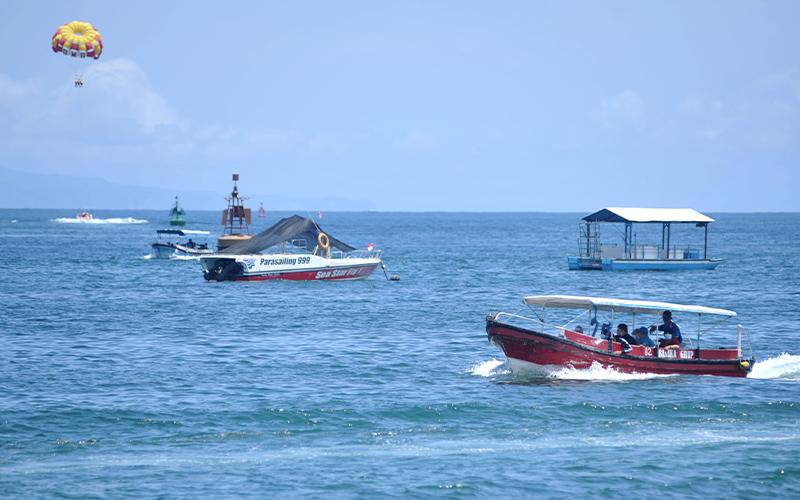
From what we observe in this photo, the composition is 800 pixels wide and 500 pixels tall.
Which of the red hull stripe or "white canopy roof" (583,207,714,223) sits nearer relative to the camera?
the red hull stripe

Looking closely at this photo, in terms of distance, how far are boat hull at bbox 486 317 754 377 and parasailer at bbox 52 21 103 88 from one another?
4999 cm

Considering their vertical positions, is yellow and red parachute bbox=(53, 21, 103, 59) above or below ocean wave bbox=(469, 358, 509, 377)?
above

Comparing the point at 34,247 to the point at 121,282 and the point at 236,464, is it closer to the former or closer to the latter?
the point at 121,282

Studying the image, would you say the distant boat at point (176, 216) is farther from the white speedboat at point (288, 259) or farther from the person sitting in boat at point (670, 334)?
the person sitting in boat at point (670, 334)

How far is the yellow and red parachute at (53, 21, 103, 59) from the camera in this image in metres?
71.2

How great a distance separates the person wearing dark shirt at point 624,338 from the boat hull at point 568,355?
213 mm

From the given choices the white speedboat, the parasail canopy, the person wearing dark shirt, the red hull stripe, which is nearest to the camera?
the person wearing dark shirt

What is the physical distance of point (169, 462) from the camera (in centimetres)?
2167

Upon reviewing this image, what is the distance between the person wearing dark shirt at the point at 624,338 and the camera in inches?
1210

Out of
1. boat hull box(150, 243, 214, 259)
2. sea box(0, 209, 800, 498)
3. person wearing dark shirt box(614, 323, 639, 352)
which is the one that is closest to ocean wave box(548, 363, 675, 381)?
sea box(0, 209, 800, 498)

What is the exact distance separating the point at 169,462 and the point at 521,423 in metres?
8.51

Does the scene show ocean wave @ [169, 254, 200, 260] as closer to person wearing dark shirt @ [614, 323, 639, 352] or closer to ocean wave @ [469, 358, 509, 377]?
ocean wave @ [469, 358, 509, 377]

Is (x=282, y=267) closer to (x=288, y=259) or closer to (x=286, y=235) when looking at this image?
(x=288, y=259)

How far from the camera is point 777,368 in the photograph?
32.7 metres
